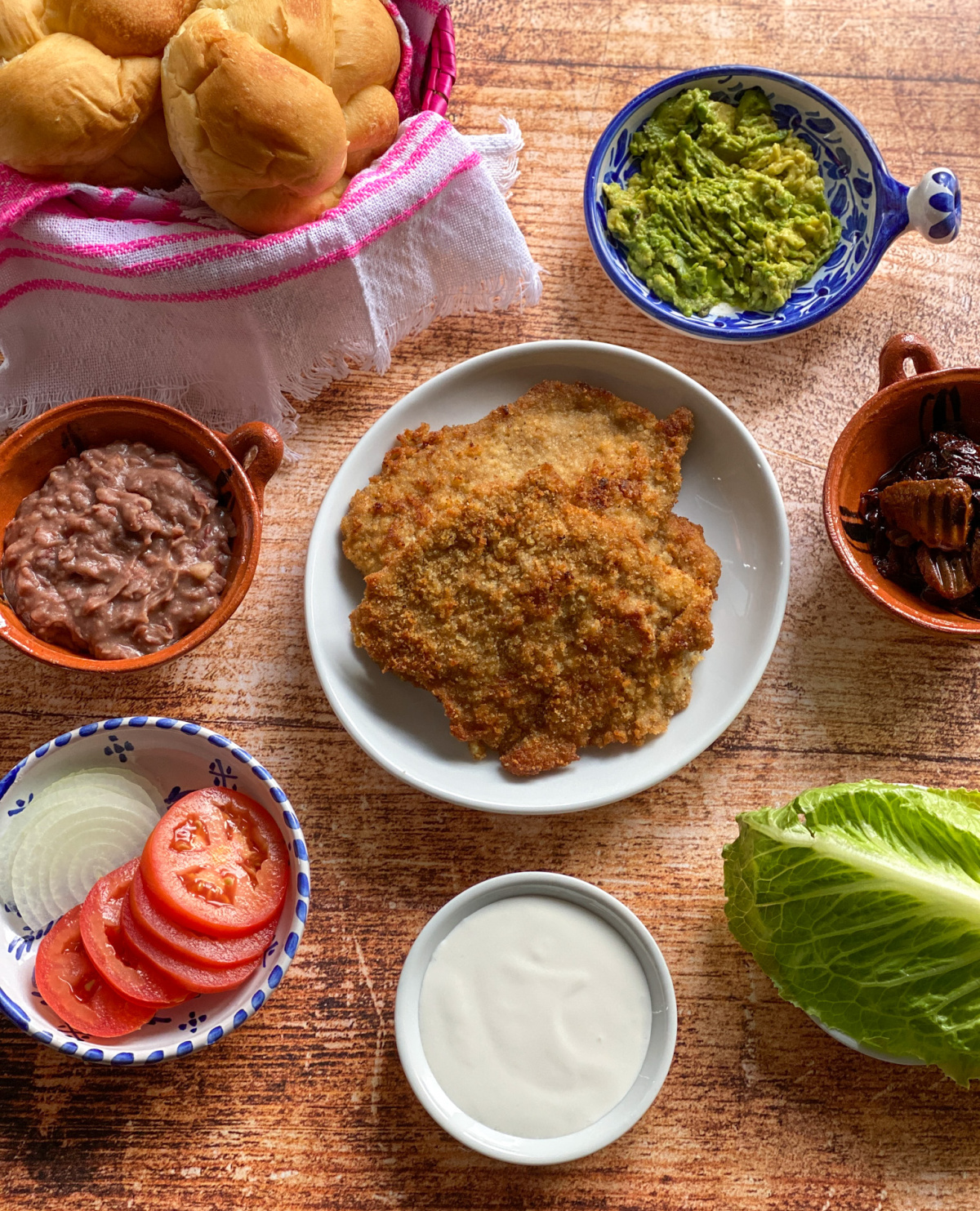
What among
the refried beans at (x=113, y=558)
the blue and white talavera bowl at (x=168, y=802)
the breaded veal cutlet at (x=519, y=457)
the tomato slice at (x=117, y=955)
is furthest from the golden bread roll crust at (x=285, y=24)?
the tomato slice at (x=117, y=955)

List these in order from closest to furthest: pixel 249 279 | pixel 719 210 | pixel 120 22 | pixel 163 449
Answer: pixel 120 22
pixel 249 279
pixel 163 449
pixel 719 210

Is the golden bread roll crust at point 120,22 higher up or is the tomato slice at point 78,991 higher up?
the golden bread roll crust at point 120,22

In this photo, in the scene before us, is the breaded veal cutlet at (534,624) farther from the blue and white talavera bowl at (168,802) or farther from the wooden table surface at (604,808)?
the blue and white talavera bowl at (168,802)

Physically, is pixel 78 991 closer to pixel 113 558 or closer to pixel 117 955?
pixel 117 955

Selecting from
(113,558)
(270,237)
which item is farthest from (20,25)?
(113,558)

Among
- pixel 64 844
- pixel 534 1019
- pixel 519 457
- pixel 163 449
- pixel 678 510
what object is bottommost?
pixel 534 1019

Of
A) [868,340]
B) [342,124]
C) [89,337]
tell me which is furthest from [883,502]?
[89,337]

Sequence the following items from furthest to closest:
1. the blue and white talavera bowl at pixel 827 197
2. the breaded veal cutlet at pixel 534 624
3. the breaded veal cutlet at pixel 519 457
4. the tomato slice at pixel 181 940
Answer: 1. the blue and white talavera bowl at pixel 827 197
2. the breaded veal cutlet at pixel 519 457
3. the breaded veal cutlet at pixel 534 624
4. the tomato slice at pixel 181 940
